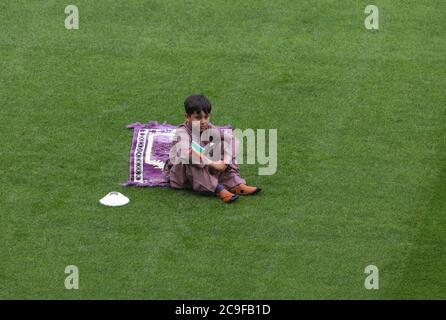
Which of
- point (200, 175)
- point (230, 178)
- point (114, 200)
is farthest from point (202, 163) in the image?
point (114, 200)

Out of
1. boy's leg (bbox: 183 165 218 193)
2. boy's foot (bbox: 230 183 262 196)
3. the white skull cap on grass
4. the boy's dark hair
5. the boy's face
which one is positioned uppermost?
the boy's dark hair

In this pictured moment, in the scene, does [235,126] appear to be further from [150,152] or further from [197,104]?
[197,104]

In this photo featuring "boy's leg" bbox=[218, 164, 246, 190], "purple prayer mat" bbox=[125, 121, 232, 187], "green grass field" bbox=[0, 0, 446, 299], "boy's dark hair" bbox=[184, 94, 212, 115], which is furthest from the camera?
"purple prayer mat" bbox=[125, 121, 232, 187]

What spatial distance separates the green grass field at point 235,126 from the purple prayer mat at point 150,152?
104 millimetres

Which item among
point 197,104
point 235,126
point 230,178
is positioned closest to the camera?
point 197,104

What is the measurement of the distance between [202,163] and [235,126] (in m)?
1.36

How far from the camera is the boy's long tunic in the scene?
11.8 m

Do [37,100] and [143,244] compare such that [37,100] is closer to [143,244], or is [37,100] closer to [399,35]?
[143,244]

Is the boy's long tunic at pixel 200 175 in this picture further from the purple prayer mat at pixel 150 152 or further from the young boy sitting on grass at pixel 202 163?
the purple prayer mat at pixel 150 152

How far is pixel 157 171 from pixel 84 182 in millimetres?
687

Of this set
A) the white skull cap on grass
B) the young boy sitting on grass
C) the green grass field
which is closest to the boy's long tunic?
the young boy sitting on grass

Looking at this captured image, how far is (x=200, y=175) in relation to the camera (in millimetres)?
11766

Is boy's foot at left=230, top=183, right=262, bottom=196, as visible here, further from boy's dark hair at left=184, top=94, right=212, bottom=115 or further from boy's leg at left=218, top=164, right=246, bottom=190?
boy's dark hair at left=184, top=94, right=212, bottom=115

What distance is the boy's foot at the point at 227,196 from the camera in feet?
38.2
